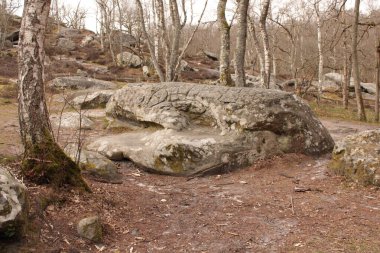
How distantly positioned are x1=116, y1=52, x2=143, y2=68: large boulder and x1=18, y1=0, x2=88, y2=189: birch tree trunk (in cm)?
2613

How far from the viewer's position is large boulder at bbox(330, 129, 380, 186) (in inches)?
225

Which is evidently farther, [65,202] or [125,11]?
[125,11]

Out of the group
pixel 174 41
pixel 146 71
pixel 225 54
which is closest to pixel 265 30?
pixel 174 41

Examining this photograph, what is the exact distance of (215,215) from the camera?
483 centimetres

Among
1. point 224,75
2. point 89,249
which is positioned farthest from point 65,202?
point 224,75

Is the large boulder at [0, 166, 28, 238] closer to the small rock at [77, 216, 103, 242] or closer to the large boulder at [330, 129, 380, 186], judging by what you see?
the small rock at [77, 216, 103, 242]

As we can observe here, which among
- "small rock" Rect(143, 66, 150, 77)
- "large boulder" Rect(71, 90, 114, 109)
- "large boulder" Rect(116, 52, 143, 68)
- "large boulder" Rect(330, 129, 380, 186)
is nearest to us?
"large boulder" Rect(330, 129, 380, 186)

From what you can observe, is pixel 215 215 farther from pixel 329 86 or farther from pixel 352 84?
pixel 329 86

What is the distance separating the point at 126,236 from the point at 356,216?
2.78 metres

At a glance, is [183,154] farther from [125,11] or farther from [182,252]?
[125,11]

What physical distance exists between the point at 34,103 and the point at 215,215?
102 inches

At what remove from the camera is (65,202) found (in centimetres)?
430

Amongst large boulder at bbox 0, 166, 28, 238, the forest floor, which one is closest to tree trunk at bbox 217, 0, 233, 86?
the forest floor

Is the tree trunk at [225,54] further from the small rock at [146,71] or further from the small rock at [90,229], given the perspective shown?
the small rock at [146,71]
